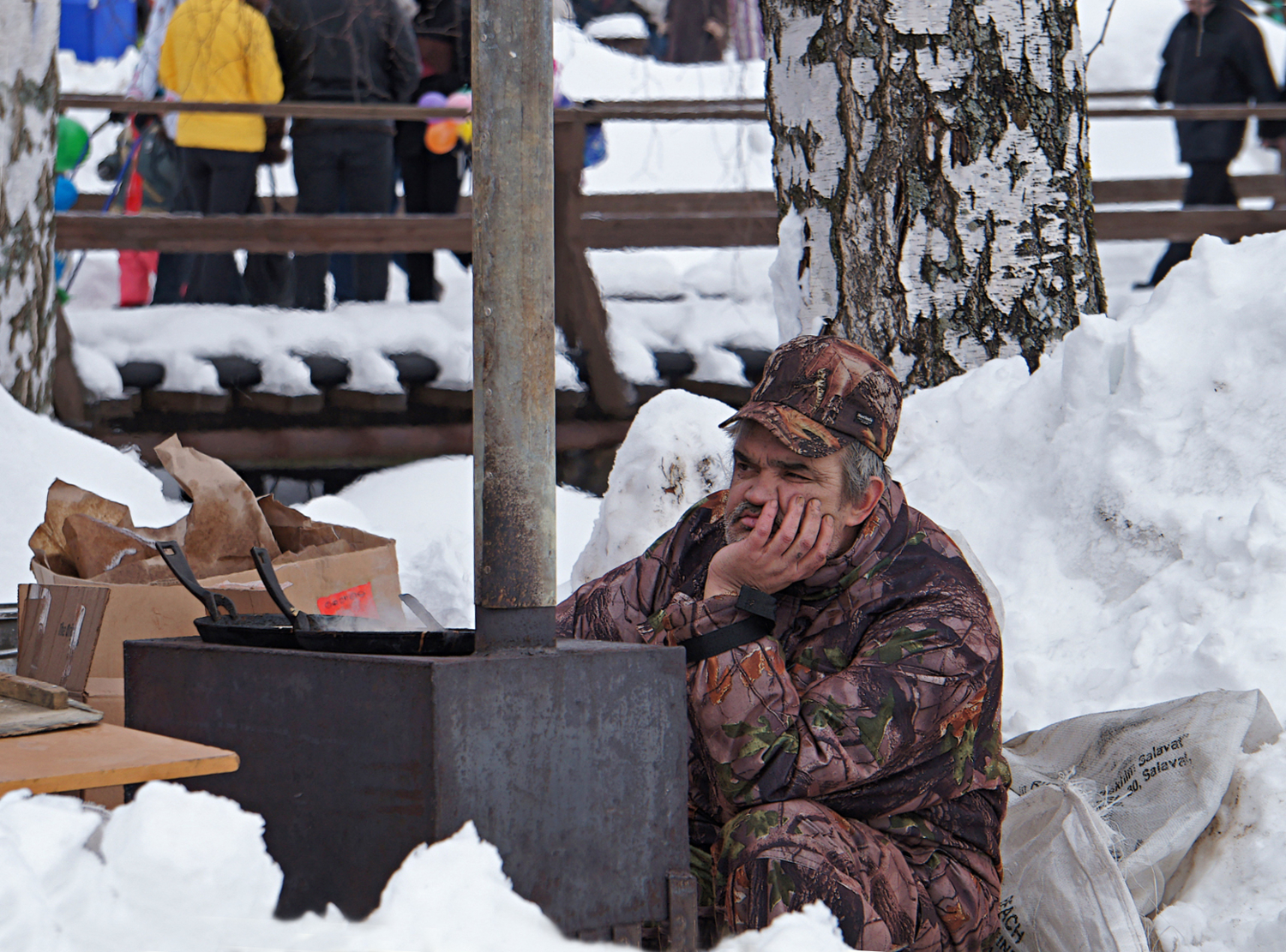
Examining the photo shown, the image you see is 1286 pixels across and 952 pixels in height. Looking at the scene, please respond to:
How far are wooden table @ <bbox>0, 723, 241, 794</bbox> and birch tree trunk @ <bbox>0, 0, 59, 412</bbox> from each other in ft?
13.0

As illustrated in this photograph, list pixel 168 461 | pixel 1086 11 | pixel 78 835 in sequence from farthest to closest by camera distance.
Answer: pixel 1086 11 < pixel 168 461 < pixel 78 835

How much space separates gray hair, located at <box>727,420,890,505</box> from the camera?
2.16 metres

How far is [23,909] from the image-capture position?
1212 mm

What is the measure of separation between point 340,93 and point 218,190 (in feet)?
2.41

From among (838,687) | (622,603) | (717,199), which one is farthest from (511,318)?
(717,199)

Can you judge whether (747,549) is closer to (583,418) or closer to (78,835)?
(78,835)

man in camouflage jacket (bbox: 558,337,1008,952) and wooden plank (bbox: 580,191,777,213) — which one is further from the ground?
wooden plank (bbox: 580,191,777,213)

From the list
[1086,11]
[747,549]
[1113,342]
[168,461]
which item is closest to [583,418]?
[1113,342]

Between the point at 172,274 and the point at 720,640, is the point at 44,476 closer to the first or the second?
the point at 720,640

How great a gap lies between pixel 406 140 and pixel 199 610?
4.93 meters

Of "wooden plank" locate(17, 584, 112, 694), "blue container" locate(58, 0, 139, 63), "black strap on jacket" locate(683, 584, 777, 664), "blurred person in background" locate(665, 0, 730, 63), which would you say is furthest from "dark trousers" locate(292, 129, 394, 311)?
"blurred person in background" locate(665, 0, 730, 63)

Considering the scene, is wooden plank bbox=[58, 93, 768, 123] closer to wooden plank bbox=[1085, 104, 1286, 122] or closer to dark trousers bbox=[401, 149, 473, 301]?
dark trousers bbox=[401, 149, 473, 301]

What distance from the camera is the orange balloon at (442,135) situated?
679 cm

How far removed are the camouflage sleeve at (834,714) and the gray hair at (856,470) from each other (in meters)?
0.22
